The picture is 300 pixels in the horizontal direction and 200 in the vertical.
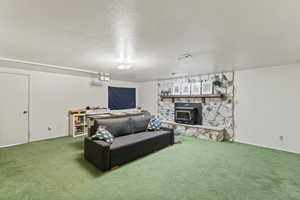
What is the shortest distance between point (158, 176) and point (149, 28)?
7.74ft

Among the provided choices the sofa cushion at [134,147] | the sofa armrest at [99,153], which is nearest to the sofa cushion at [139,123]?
the sofa cushion at [134,147]

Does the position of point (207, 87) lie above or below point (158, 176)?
above

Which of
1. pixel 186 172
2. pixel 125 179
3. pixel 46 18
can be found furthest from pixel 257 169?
pixel 46 18

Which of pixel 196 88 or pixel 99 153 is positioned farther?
pixel 196 88

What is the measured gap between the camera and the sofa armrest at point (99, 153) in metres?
2.58

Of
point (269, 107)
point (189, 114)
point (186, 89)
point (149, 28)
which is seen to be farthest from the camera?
point (186, 89)

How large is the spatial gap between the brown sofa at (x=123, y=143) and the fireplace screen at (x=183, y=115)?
1.63 meters

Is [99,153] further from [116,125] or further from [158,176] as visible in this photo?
[158,176]

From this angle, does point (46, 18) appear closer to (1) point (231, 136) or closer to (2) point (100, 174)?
(2) point (100, 174)

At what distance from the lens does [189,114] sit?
548 cm

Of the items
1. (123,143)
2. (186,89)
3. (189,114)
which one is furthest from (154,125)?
(186,89)

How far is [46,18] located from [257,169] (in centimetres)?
412

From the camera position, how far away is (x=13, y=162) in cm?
292

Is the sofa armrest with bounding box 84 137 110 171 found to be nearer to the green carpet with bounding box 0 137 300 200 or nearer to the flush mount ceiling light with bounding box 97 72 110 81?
the green carpet with bounding box 0 137 300 200
